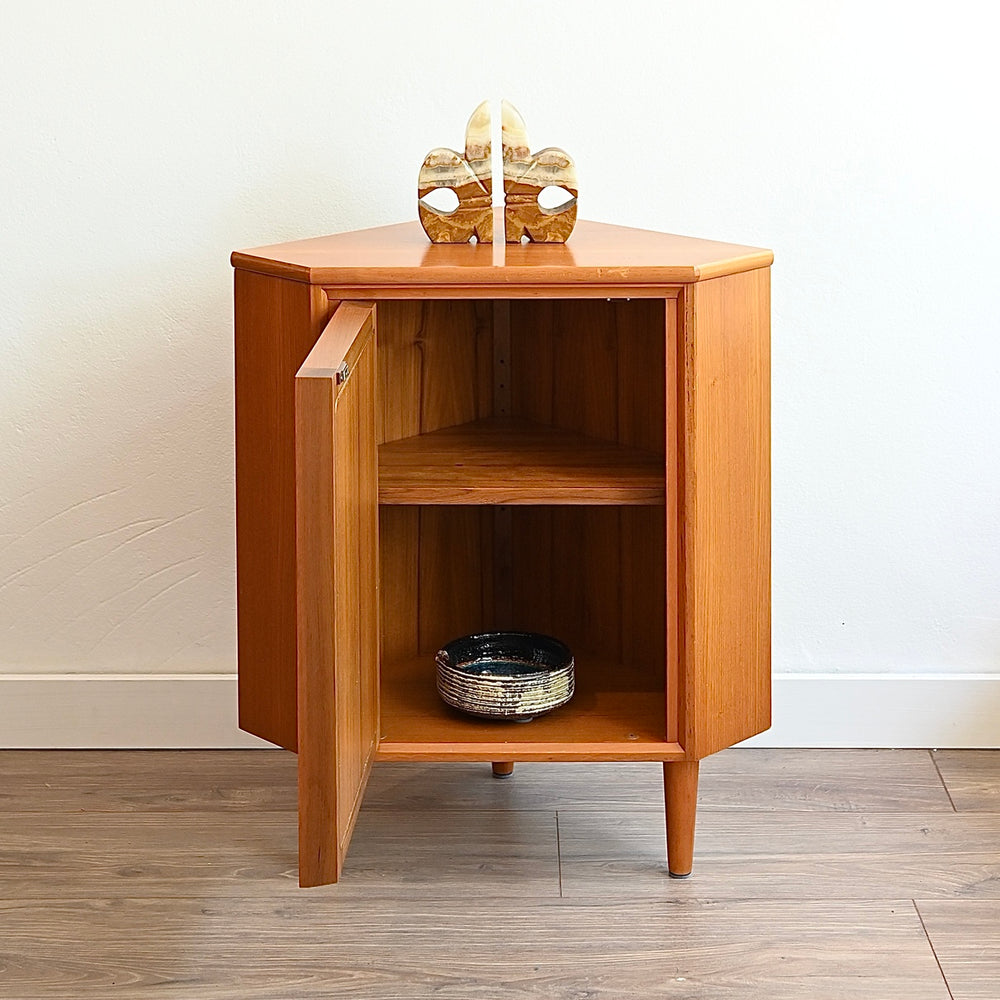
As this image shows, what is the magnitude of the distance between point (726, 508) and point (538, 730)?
1.09 feet

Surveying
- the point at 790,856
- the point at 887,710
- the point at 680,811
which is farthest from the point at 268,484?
the point at 887,710

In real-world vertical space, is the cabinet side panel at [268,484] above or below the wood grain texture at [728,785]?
above

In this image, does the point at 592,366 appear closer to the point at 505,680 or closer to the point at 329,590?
the point at 505,680

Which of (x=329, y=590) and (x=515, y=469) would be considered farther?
(x=515, y=469)

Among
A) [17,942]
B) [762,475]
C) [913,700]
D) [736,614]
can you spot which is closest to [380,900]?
[17,942]

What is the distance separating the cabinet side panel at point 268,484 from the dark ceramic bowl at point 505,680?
0.20 m

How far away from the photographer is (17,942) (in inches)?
57.8

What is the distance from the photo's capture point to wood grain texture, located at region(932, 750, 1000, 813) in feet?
5.86

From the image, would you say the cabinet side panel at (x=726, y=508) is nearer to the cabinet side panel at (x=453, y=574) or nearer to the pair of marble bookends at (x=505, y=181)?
the pair of marble bookends at (x=505, y=181)

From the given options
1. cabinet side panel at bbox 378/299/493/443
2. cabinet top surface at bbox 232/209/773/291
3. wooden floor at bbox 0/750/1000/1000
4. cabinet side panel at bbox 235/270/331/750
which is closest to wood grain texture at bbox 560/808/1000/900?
wooden floor at bbox 0/750/1000/1000

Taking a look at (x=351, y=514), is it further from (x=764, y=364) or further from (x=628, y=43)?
(x=628, y=43)

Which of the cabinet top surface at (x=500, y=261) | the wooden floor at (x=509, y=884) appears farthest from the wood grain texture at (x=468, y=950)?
the cabinet top surface at (x=500, y=261)

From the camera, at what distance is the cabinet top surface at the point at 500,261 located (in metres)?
1.36

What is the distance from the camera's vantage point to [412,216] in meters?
A: 1.86
